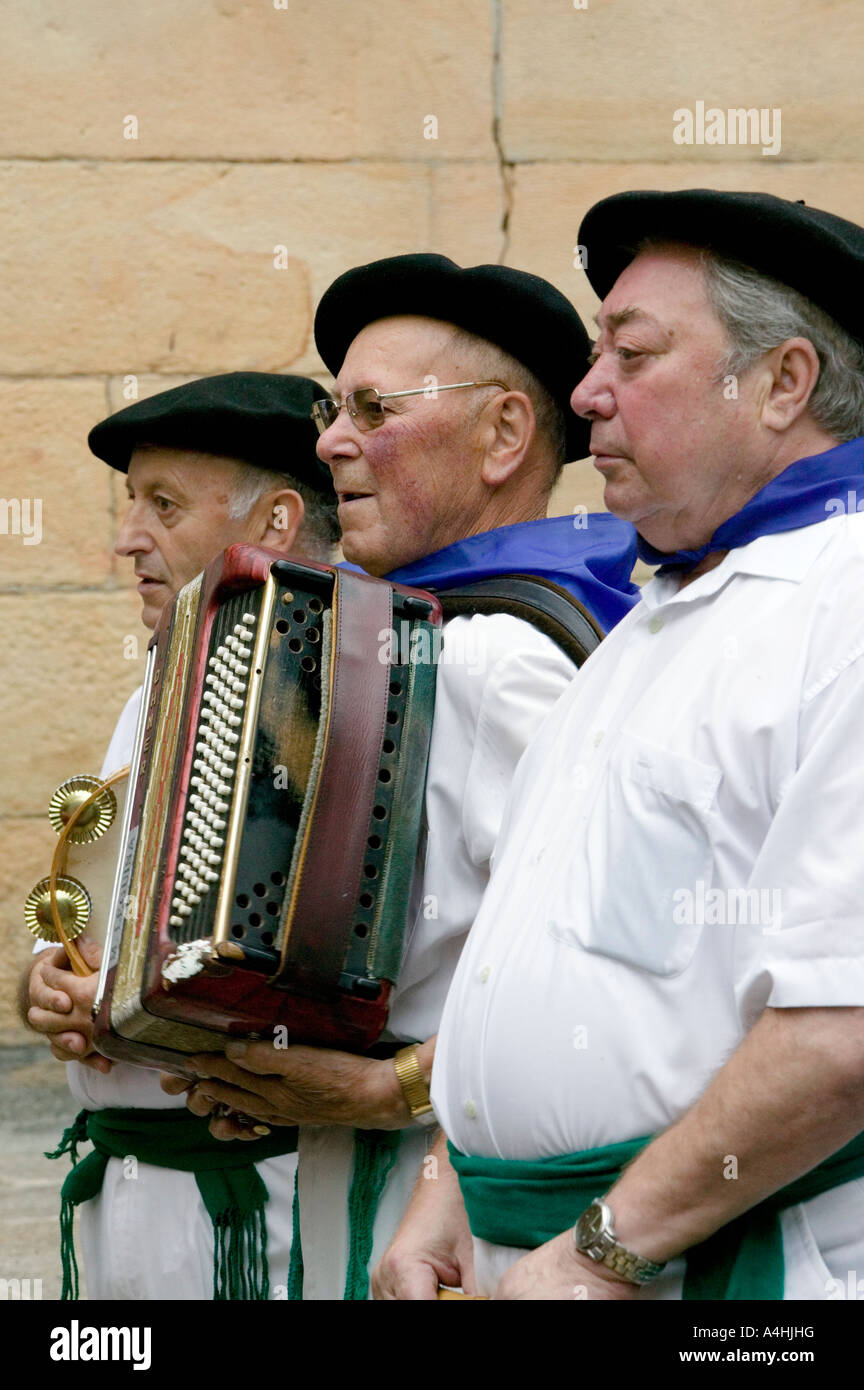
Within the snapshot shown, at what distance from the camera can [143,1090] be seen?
9.58 ft

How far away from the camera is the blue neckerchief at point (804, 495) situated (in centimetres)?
197

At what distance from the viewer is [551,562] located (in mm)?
2713

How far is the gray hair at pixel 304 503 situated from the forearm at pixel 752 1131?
1868mm

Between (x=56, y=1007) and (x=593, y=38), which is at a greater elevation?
(x=593, y=38)

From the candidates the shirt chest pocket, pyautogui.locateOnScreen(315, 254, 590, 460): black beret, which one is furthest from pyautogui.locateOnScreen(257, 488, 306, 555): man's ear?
the shirt chest pocket

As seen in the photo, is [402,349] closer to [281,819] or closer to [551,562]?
[551,562]

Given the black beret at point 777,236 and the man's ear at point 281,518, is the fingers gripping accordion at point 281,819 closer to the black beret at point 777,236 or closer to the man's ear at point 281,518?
the black beret at point 777,236

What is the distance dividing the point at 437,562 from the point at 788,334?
35.3 inches

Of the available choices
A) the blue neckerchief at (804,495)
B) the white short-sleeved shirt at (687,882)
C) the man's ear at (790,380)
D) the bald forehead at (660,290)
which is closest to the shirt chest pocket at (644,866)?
the white short-sleeved shirt at (687,882)

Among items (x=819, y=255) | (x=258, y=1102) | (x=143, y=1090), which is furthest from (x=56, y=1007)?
(x=819, y=255)

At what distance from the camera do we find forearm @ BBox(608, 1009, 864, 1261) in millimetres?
1650

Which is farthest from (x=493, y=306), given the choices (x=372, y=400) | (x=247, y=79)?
(x=247, y=79)
